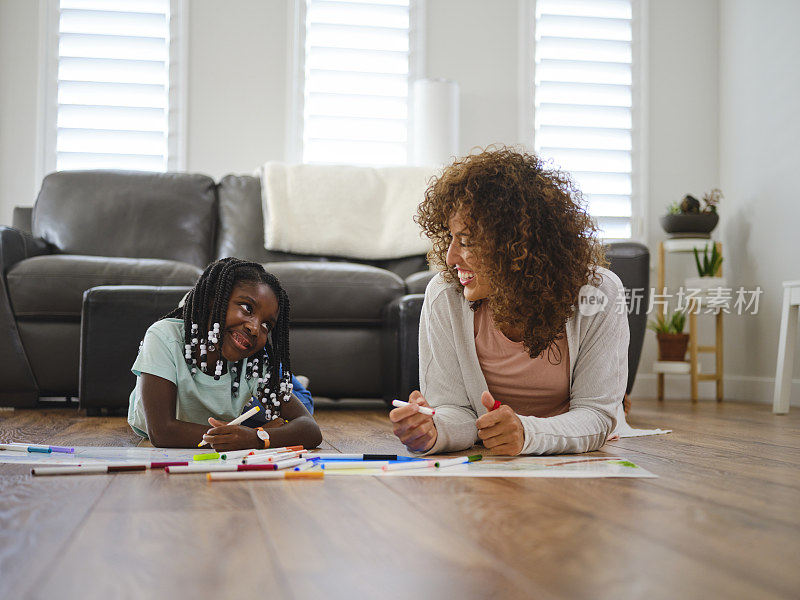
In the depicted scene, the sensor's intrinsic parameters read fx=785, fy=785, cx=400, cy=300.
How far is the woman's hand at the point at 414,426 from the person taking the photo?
1268 millimetres

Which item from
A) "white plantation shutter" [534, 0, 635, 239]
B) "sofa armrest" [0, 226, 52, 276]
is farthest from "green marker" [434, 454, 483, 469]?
"white plantation shutter" [534, 0, 635, 239]

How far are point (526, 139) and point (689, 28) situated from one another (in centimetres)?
116

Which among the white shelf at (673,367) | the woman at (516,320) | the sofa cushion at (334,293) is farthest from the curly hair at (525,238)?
the white shelf at (673,367)

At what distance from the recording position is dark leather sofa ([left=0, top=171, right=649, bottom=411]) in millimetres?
2270

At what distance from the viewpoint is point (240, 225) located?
3408 mm

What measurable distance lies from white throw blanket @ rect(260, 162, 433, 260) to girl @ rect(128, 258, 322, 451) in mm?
1646

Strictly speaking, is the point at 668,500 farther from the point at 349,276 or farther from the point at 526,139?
the point at 526,139

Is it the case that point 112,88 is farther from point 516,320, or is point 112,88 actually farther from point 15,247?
point 516,320

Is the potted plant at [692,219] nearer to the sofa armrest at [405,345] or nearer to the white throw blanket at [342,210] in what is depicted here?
the white throw blanket at [342,210]

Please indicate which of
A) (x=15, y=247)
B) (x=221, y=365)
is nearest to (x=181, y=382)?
(x=221, y=365)

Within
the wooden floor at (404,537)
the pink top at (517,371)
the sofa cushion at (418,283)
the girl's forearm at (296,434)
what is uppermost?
the sofa cushion at (418,283)

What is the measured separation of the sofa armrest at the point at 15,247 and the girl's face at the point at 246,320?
4.85 feet

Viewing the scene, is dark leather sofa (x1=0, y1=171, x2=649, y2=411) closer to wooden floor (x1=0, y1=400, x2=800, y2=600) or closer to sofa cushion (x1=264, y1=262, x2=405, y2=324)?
sofa cushion (x1=264, y1=262, x2=405, y2=324)

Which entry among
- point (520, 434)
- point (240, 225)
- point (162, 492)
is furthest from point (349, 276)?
point (162, 492)
